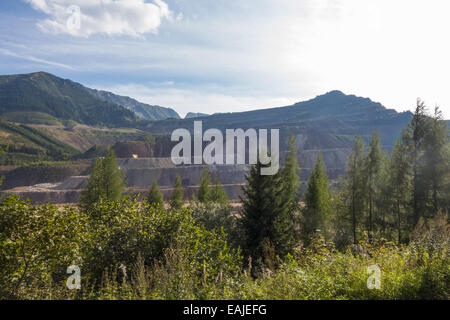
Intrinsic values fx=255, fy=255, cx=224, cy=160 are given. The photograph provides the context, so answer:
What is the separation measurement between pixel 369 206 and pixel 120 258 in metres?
21.4

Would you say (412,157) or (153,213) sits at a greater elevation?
(412,157)

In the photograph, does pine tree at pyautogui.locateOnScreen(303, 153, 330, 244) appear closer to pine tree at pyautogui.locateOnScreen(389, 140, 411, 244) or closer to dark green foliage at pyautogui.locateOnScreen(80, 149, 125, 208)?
pine tree at pyautogui.locateOnScreen(389, 140, 411, 244)

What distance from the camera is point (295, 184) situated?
955 inches

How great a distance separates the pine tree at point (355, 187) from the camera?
21141mm

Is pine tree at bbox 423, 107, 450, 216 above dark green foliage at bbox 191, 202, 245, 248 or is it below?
above

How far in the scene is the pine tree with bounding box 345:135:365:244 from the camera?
21141 mm

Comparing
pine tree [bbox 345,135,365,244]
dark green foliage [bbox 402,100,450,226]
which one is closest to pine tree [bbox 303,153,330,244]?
pine tree [bbox 345,135,365,244]

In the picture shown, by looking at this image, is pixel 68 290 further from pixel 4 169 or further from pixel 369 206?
pixel 4 169

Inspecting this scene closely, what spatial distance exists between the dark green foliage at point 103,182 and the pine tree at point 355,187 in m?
22.4

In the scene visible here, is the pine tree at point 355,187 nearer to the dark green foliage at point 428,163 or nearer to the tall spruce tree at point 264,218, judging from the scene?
the dark green foliage at point 428,163

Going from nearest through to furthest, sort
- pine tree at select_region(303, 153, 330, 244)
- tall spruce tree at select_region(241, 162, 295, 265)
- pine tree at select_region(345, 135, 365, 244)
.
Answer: tall spruce tree at select_region(241, 162, 295, 265), pine tree at select_region(345, 135, 365, 244), pine tree at select_region(303, 153, 330, 244)

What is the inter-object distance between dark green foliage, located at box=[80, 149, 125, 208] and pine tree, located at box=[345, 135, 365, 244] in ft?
73.6

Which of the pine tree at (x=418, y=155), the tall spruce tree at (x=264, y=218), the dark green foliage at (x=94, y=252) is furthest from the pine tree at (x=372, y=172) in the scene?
the dark green foliage at (x=94, y=252)
